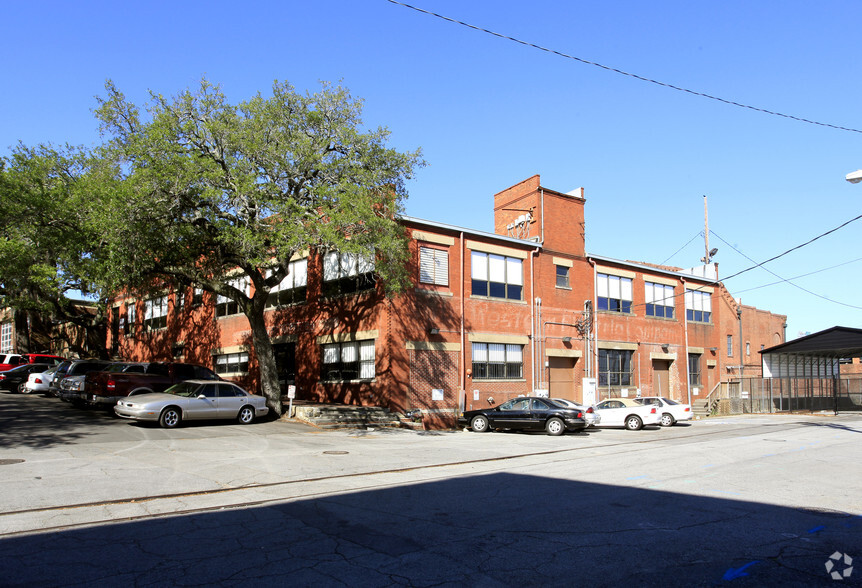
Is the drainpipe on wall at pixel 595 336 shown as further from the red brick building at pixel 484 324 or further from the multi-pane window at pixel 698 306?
the multi-pane window at pixel 698 306

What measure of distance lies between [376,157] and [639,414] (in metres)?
15.1

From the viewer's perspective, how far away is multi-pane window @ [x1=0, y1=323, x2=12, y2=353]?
52144 millimetres

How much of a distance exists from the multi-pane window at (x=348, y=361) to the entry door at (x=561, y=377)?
9.55m

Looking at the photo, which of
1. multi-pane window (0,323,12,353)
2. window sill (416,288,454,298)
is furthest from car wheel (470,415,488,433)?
multi-pane window (0,323,12,353)

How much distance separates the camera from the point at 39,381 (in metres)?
29.5

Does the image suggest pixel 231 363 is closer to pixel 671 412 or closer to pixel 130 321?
pixel 130 321

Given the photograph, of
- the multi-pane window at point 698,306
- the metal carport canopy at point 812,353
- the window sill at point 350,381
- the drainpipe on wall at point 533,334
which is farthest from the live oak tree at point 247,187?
the metal carport canopy at point 812,353

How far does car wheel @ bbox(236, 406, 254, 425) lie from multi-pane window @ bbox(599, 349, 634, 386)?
18.2 metres

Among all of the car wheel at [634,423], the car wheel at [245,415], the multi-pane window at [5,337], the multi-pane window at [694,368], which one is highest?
the multi-pane window at [5,337]

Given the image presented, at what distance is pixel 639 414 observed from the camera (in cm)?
2567

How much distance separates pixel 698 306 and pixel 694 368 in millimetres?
3945

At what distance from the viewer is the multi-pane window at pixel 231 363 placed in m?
31.7

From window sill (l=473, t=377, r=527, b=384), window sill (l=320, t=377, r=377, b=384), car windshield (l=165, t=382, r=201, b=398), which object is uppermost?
window sill (l=473, t=377, r=527, b=384)

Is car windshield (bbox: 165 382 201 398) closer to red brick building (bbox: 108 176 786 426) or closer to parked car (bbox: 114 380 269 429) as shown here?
parked car (bbox: 114 380 269 429)
